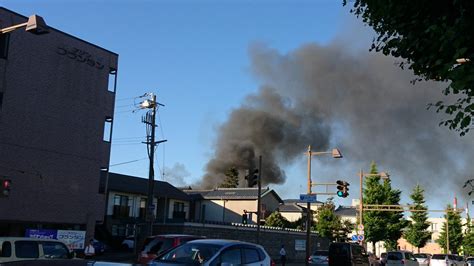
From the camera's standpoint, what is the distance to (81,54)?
31.2 m

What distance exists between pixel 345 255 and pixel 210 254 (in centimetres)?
1680

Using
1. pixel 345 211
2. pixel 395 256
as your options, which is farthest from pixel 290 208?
pixel 395 256

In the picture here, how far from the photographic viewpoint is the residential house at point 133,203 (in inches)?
1829

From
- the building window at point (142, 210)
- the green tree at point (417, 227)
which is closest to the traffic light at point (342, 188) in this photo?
the building window at point (142, 210)

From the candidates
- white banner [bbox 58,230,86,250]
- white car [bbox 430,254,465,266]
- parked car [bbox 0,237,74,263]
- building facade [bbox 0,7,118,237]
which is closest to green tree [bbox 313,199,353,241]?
white car [bbox 430,254,465,266]

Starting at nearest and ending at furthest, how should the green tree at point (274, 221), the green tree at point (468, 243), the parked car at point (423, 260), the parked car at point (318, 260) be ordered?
the parked car at point (318, 260)
the parked car at point (423, 260)
the green tree at point (274, 221)
the green tree at point (468, 243)

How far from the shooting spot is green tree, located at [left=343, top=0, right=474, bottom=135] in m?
6.74

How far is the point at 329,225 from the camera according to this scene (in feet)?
181

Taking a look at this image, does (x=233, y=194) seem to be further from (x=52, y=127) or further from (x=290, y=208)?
(x=52, y=127)

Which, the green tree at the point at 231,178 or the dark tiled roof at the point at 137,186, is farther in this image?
the green tree at the point at 231,178

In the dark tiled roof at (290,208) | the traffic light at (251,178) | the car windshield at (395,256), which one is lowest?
the car windshield at (395,256)

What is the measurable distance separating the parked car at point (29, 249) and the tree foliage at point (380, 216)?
44070 millimetres

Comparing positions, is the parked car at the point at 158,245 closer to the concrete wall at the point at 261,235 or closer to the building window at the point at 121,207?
the concrete wall at the point at 261,235

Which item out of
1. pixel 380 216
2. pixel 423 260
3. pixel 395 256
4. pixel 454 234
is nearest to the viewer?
pixel 395 256
